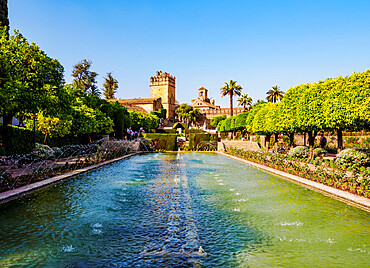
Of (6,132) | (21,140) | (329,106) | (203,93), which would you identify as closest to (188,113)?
(203,93)

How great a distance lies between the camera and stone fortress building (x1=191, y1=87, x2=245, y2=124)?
100537 mm

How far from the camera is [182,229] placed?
16.4 feet

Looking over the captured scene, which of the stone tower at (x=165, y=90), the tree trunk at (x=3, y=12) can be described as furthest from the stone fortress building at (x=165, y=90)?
the tree trunk at (x=3, y=12)

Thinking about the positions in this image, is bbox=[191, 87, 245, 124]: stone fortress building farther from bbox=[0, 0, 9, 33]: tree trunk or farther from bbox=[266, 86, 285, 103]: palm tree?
bbox=[0, 0, 9, 33]: tree trunk

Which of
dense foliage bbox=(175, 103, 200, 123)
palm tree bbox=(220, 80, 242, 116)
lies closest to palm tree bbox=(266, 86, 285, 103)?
palm tree bbox=(220, 80, 242, 116)

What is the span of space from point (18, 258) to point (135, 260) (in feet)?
5.26

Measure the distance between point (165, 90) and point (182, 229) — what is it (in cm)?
9527

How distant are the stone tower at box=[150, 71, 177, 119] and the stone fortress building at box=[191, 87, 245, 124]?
1238cm

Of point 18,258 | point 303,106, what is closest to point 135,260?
point 18,258

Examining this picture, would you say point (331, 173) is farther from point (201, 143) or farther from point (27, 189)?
point (201, 143)

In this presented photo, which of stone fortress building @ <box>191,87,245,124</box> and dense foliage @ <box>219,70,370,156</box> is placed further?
stone fortress building @ <box>191,87,245,124</box>

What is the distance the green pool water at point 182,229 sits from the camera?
3787 mm

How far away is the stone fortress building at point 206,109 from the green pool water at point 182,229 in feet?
295

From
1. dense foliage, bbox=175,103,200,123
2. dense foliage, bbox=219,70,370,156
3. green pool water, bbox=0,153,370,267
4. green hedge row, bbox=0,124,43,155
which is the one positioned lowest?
green pool water, bbox=0,153,370,267
